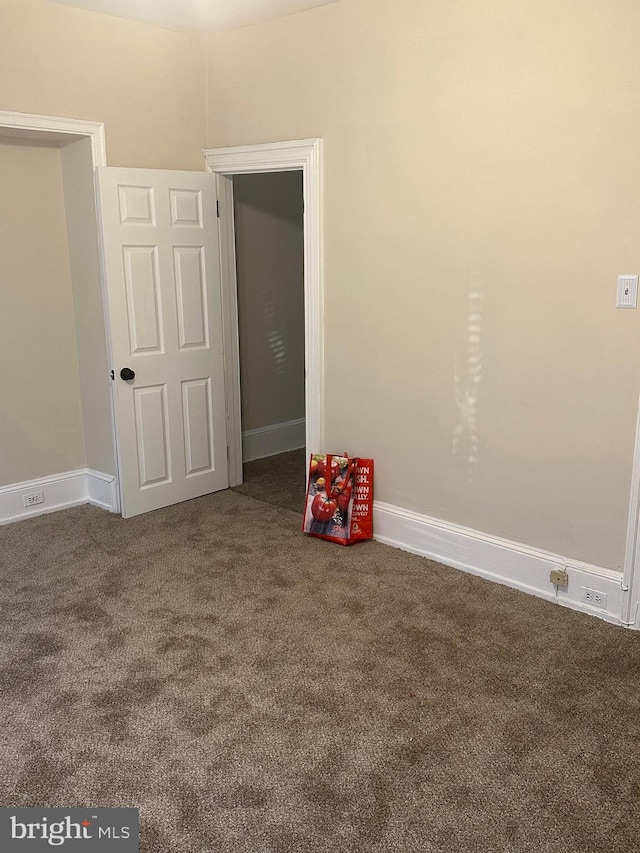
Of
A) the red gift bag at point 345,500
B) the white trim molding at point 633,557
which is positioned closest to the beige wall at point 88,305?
the red gift bag at point 345,500

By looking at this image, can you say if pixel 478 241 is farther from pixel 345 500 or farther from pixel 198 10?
pixel 198 10

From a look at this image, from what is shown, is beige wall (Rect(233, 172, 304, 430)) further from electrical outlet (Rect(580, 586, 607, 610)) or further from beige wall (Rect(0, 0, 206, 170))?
electrical outlet (Rect(580, 586, 607, 610))

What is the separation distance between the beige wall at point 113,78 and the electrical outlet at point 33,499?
198 cm

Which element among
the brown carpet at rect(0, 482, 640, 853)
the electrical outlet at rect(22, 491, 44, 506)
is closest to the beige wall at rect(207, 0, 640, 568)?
the brown carpet at rect(0, 482, 640, 853)

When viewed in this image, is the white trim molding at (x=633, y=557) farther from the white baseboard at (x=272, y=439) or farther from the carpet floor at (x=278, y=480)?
the white baseboard at (x=272, y=439)

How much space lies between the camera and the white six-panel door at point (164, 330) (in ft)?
13.9

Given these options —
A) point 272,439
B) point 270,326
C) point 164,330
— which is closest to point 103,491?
point 164,330

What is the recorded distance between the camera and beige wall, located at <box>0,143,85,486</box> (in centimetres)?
425

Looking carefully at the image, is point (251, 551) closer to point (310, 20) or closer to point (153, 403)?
point (153, 403)

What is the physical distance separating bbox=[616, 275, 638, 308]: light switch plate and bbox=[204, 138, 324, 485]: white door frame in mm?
1665

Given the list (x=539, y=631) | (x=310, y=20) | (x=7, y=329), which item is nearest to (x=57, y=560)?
(x=7, y=329)

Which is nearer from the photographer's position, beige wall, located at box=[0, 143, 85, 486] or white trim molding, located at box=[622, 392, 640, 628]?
white trim molding, located at box=[622, 392, 640, 628]

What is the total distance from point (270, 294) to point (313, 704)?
11.4ft

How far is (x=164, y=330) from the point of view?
450cm
